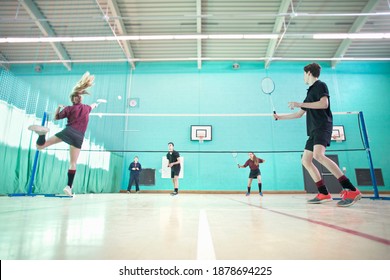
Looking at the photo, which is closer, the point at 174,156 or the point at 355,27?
the point at 174,156

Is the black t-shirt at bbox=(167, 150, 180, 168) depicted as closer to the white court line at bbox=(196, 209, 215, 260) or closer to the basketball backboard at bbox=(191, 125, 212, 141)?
the basketball backboard at bbox=(191, 125, 212, 141)

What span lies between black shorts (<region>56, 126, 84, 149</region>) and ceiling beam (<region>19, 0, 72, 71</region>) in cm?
672

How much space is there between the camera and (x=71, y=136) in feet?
10.4

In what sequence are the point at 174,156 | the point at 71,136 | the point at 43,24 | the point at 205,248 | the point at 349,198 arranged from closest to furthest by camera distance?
1. the point at 205,248
2. the point at 349,198
3. the point at 71,136
4. the point at 174,156
5. the point at 43,24

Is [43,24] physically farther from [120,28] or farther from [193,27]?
[193,27]

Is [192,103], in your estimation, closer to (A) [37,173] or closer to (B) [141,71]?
(B) [141,71]

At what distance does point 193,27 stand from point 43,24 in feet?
19.1

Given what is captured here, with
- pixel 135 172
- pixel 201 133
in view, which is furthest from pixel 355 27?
pixel 135 172

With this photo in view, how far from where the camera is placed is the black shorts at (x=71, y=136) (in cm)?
313

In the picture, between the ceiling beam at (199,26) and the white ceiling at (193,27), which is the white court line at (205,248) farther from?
the ceiling beam at (199,26)

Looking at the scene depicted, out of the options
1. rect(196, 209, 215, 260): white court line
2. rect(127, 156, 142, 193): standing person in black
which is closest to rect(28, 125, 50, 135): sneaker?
rect(196, 209, 215, 260): white court line

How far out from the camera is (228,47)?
10000mm

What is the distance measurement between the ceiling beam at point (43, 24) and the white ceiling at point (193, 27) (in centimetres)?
3

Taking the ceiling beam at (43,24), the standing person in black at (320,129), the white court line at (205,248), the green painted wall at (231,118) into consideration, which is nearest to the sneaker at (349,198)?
the standing person in black at (320,129)
